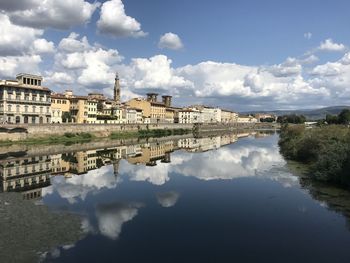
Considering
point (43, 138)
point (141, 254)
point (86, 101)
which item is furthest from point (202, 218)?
point (86, 101)

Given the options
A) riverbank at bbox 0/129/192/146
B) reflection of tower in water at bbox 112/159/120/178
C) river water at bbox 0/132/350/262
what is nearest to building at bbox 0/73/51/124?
riverbank at bbox 0/129/192/146

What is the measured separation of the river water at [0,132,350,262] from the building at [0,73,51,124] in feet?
104

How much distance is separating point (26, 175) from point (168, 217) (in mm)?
16182

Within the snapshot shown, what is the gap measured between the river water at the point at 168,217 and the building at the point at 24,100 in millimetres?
31617

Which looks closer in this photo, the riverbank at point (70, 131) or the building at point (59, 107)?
the riverbank at point (70, 131)

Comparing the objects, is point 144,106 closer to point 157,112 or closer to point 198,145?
point 157,112

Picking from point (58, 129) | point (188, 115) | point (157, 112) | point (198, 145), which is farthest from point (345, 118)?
point (58, 129)

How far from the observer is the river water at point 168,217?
45.0 feet

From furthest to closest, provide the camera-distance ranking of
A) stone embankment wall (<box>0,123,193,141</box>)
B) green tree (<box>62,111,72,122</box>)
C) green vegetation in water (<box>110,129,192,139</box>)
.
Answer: green tree (<box>62,111,72,122</box>), green vegetation in water (<box>110,129,192,139</box>), stone embankment wall (<box>0,123,193,141</box>)

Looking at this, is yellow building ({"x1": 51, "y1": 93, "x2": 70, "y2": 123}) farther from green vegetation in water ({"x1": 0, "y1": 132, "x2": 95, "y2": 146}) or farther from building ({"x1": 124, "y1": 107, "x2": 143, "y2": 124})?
building ({"x1": 124, "y1": 107, "x2": 143, "y2": 124})

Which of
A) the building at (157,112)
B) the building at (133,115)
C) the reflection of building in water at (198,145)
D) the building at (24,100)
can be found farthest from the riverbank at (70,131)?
the building at (157,112)

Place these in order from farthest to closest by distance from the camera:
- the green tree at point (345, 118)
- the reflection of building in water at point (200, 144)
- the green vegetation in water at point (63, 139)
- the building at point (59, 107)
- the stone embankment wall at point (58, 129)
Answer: the green tree at point (345, 118) → the building at point (59, 107) → the reflection of building in water at point (200, 144) → the green vegetation in water at point (63, 139) → the stone embankment wall at point (58, 129)

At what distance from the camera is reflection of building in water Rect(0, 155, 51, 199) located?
24.7 metres

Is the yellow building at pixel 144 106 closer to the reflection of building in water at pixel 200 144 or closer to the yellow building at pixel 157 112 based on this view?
the yellow building at pixel 157 112
